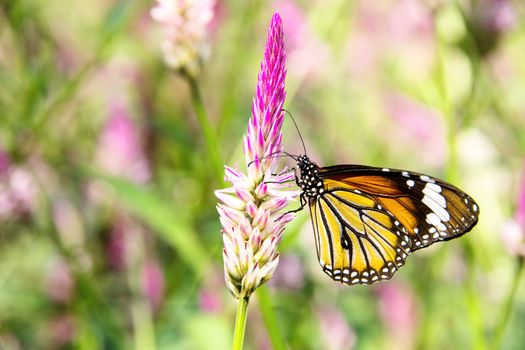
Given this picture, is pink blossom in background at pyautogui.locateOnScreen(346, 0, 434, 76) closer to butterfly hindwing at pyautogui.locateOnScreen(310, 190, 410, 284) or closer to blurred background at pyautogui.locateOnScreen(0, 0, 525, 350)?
blurred background at pyautogui.locateOnScreen(0, 0, 525, 350)

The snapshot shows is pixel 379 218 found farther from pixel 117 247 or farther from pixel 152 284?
pixel 117 247

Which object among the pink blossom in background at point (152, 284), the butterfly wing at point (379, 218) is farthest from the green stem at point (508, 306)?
the pink blossom in background at point (152, 284)

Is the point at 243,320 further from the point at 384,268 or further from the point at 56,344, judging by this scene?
the point at 56,344

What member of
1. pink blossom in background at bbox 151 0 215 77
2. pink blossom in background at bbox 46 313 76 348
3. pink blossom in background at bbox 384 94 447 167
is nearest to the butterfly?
pink blossom in background at bbox 151 0 215 77

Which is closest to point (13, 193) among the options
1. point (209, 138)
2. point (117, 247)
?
point (117, 247)

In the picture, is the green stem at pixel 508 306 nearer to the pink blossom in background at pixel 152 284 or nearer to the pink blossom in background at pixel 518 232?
the pink blossom in background at pixel 518 232
